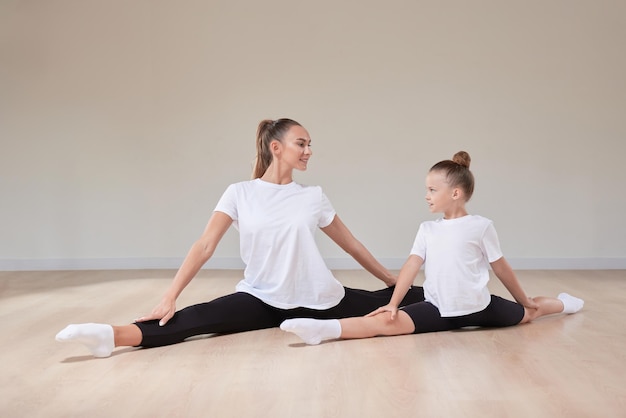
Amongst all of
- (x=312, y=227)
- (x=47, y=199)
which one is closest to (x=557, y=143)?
(x=312, y=227)

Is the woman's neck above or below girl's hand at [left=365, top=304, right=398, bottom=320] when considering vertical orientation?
above

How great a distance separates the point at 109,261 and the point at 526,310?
3589 millimetres

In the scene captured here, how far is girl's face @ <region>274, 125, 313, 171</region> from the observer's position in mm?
3305

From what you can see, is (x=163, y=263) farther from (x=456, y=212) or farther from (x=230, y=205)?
(x=456, y=212)

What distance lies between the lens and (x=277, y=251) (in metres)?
3.25

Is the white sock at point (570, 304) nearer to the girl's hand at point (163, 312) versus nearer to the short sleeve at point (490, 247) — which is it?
the short sleeve at point (490, 247)

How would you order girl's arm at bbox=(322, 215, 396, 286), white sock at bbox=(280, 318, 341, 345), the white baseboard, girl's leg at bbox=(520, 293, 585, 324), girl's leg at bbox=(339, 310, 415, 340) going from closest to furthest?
1. white sock at bbox=(280, 318, 341, 345)
2. girl's leg at bbox=(339, 310, 415, 340)
3. girl's arm at bbox=(322, 215, 396, 286)
4. girl's leg at bbox=(520, 293, 585, 324)
5. the white baseboard

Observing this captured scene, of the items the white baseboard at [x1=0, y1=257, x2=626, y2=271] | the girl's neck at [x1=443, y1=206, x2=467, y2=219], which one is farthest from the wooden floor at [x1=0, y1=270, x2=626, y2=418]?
the white baseboard at [x1=0, y1=257, x2=626, y2=271]

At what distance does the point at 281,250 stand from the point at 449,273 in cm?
68

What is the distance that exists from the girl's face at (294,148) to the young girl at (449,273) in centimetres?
52

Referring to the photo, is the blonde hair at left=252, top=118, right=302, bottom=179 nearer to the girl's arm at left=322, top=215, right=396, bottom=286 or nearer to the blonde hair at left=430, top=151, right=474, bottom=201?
the girl's arm at left=322, top=215, right=396, bottom=286

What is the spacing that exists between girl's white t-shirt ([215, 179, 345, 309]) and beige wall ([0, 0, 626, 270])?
9.35 feet

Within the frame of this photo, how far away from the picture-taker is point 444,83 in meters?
6.10

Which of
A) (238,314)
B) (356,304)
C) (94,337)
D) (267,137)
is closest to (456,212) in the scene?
(356,304)
